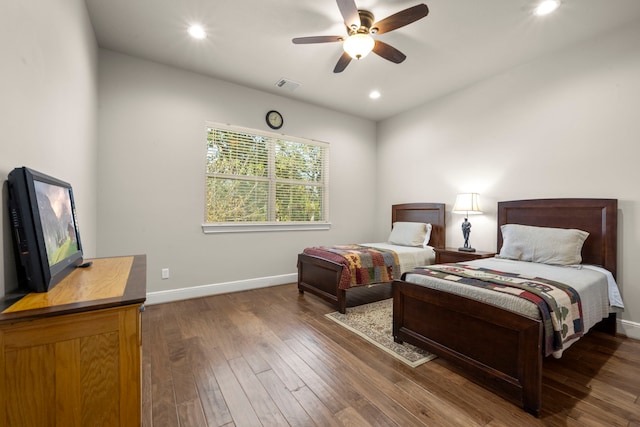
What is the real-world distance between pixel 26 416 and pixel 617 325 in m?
4.06

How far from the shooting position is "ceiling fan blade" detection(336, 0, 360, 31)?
2.00 m

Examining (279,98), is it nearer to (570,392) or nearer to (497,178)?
(497,178)

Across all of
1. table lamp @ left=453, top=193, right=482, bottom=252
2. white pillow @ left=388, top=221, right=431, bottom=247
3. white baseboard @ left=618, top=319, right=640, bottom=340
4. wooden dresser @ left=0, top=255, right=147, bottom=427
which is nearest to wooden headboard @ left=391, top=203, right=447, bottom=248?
white pillow @ left=388, top=221, right=431, bottom=247

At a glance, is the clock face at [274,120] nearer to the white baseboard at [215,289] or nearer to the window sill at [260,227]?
the window sill at [260,227]

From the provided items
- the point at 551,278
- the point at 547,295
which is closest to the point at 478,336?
the point at 547,295

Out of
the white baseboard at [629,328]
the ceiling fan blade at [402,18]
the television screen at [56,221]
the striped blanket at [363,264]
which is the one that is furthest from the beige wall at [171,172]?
the white baseboard at [629,328]

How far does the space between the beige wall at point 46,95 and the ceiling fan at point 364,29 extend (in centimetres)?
160

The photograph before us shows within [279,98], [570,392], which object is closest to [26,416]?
[570,392]

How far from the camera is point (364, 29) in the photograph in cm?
244

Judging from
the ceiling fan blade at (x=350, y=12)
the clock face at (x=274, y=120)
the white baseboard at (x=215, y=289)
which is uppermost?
the ceiling fan blade at (x=350, y=12)

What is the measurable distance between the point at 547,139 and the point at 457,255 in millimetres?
1597

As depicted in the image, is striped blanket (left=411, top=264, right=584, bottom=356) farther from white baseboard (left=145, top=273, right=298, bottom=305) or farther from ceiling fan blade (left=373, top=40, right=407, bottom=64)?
white baseboard (left=145, top=273, right=298, bottom=305)

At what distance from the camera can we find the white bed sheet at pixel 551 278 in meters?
1.66

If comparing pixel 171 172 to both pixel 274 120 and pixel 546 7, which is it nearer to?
pixel 274 120
